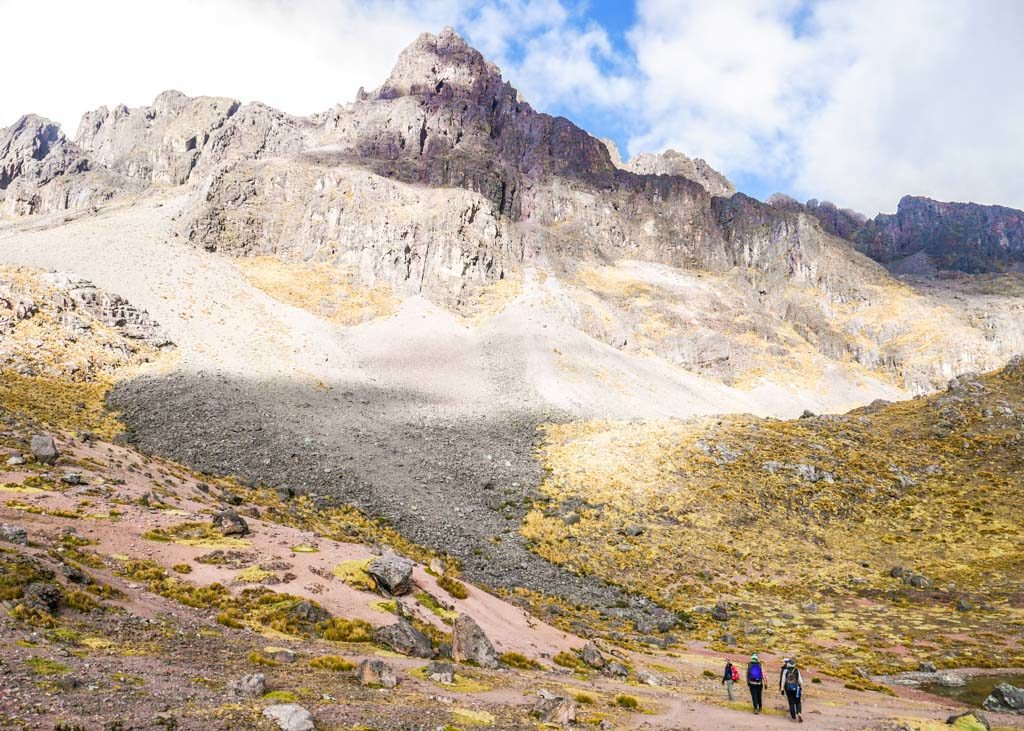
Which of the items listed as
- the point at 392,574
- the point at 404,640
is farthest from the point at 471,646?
the point at 392,574

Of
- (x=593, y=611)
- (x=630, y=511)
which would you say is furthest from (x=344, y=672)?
(x=630, y=511)

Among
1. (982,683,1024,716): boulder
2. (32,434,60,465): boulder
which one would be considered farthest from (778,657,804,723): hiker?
(32,434,60,465): boulder

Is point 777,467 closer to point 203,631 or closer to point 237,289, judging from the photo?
point 203,631

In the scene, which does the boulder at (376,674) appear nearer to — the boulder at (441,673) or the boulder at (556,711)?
the boulder at (441,673)

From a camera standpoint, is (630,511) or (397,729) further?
(630,511)

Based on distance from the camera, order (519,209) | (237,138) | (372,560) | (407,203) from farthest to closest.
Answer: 1. (237,138)
2. (519,209)
3. (407,203)
4. (372,560)

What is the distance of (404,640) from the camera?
17.3 m

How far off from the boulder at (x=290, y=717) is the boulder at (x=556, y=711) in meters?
5.69

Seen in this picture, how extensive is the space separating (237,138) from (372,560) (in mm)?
189167

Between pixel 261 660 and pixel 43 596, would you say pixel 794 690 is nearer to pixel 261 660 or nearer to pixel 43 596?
pixel 261 660

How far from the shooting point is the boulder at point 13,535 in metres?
15.5

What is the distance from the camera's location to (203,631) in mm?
14453

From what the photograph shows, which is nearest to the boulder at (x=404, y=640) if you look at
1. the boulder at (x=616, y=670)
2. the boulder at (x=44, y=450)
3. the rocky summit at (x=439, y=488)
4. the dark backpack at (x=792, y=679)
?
the rocky summit at (x=439, y=488)

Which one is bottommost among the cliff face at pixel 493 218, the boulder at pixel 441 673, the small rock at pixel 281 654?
the boulder at pixel 441 673
